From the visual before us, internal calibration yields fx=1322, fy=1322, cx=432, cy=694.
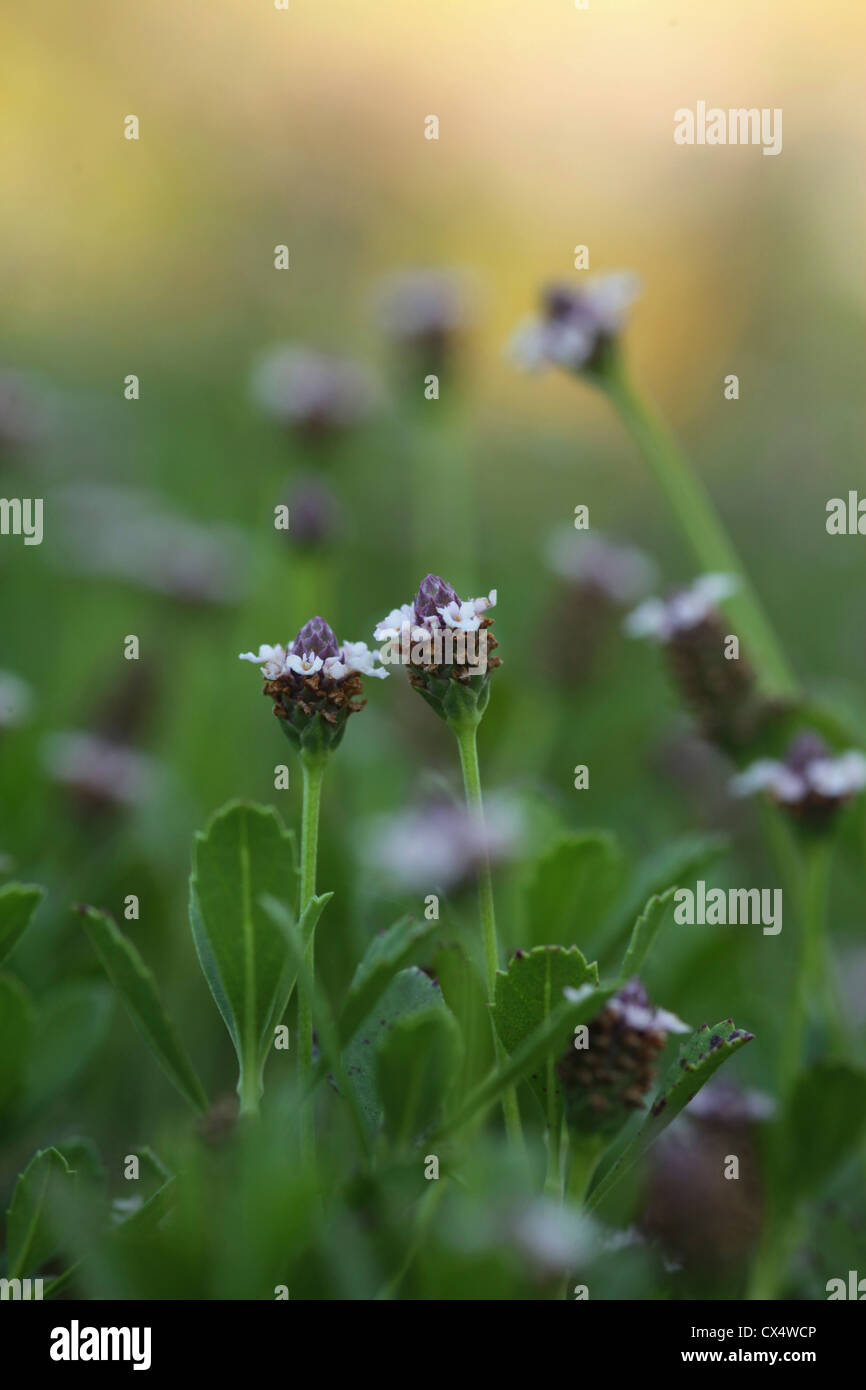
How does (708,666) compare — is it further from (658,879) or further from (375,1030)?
(375,1030)

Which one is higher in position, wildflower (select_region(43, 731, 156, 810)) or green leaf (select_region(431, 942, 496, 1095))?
wildflower (select_region(43, 731, 156, 810))

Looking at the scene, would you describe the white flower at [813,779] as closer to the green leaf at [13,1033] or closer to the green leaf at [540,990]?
the green leaf at [540,990]

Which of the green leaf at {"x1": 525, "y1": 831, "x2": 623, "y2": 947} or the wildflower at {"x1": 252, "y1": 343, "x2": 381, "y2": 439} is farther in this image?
the wildflower at {"x1": 252, "y1": 343, "x2": 381, "y2": 439}

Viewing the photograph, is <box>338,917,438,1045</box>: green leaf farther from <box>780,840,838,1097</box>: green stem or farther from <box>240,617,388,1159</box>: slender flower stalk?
<box>780,840,838,1097</box>: green stem

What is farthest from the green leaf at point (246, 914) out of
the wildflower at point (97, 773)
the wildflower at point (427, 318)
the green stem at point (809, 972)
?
the wildflower at point (427, 318)

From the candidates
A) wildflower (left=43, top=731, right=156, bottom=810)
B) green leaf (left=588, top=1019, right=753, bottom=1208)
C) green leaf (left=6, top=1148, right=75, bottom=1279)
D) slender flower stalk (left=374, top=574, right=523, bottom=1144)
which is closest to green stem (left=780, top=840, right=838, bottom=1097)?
green leaf (left=588, top=1019, right=753, bottom=1208)

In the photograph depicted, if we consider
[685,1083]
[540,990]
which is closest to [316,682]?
[540,990]

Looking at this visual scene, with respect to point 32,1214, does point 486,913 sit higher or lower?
higher
